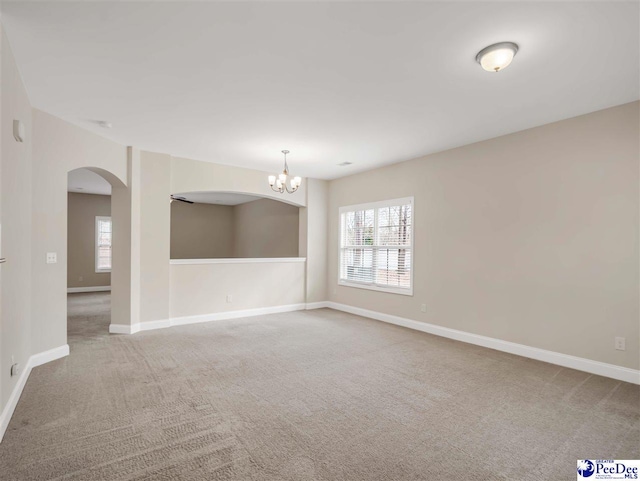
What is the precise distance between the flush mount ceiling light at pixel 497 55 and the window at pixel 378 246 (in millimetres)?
3145

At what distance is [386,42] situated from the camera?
7.86 feet

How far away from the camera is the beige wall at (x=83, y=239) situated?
9.20 metres

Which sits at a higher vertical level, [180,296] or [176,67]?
[176,67]

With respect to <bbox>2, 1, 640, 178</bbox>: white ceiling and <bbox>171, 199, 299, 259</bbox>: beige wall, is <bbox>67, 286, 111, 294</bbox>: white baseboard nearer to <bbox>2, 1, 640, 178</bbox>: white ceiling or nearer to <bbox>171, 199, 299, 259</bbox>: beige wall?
<bbox>171, 199, 299, 259</bbox>: beige wall

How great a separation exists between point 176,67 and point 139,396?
278 centimetres

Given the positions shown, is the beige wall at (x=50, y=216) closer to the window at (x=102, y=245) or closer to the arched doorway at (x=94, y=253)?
the arched doorway at (x=94, y=253)

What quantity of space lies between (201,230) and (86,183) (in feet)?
11.4

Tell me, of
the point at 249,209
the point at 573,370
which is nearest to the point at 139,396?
→ the point at 573,370

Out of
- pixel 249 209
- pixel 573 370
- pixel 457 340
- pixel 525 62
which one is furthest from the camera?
pixel 249 209

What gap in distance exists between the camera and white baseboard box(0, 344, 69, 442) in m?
2.39

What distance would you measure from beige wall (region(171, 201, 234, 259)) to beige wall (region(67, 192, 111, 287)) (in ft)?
6.32

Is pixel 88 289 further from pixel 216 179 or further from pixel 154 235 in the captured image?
pixel 216 179

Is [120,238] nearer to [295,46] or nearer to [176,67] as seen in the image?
[176,67]

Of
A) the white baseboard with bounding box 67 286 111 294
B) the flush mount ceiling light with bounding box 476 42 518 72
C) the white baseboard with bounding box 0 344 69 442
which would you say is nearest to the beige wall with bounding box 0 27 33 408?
the white baseboard with bounding box 0 344 69 442
